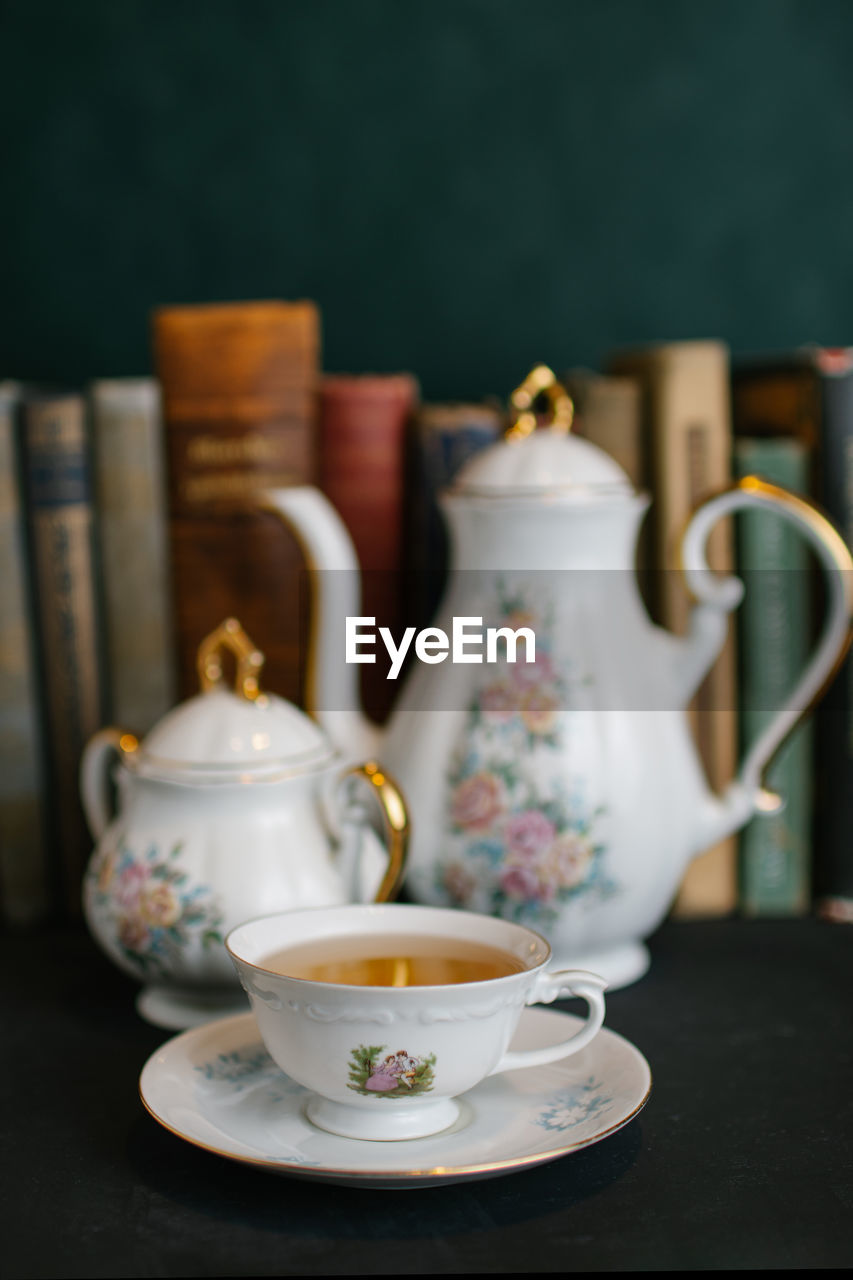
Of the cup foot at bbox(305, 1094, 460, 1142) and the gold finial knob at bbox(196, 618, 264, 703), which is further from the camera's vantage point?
the gold finial knob at bbox(196, 618, 264, 703)

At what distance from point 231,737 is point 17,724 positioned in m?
0.19

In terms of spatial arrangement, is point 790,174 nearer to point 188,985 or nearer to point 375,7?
point 375,7

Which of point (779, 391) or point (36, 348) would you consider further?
point (36, 348)

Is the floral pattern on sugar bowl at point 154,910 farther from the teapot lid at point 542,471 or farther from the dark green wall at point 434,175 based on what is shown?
the dark green wall at point 434,175

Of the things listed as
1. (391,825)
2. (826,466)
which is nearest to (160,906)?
(391,825)

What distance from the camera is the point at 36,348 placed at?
0.92 m

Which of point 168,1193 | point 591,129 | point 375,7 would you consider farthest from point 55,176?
point 168,1193

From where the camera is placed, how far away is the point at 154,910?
0.63 m

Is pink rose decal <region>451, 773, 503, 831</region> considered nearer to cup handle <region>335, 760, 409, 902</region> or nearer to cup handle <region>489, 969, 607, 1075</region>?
cup handle <region>335, 760, 409, 902</region>

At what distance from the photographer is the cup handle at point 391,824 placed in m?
0.64

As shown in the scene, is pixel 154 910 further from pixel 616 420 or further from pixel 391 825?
pixel 616 420

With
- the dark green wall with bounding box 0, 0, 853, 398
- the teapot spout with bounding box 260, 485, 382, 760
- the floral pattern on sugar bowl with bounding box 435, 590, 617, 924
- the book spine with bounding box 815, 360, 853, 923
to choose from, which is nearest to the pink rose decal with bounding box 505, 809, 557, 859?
the floral pattern on sugar bowl with bounding box 435, 590, 617, 924

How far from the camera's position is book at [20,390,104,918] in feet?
2.50

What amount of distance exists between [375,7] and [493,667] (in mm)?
459
